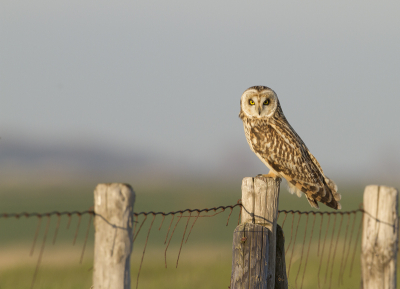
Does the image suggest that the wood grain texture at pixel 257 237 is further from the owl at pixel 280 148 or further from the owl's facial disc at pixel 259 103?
the owl's facial disc at pixel 259 103

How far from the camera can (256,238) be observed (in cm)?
370

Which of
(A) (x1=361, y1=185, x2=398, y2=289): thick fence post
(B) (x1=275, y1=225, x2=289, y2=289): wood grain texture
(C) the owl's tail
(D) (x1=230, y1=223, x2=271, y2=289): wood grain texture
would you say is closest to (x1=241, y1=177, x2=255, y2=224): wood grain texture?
(D) (x1=230, y1=223, x2=271, y2=289): wood grain texture

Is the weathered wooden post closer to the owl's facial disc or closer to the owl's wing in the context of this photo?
the owl's wing

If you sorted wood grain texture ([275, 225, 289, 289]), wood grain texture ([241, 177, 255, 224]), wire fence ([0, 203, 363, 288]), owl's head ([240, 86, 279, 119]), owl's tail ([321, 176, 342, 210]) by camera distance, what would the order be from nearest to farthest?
wire fence ([0, 203, 363, 288]) < wood grain texture ([241, 177, 255, 224]) < wood grain texture ([275, 225, 289, 289]) < owl's tail ([321, 176, 342, 210]) < owl's head ([240, 86, 279, 119])

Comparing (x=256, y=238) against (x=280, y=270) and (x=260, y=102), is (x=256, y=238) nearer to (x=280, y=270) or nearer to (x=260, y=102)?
(x=280, y=270)

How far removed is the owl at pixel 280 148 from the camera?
20.8 ft

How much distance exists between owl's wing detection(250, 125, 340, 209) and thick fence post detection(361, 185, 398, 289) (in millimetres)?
1983

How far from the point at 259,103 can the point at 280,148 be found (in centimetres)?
80

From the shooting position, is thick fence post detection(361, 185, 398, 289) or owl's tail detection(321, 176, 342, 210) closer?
thick fence post detection(361, 185, 398, 289)

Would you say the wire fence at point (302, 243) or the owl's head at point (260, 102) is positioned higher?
the owl's head at point (260, 102)

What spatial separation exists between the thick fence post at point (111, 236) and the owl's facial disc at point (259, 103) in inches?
177

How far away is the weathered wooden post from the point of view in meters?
3.64

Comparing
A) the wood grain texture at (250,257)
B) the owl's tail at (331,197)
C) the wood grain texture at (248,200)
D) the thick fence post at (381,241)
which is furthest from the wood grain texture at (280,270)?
the owl's tail at (331,197)

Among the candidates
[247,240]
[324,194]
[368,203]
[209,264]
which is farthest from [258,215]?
[209,264]
